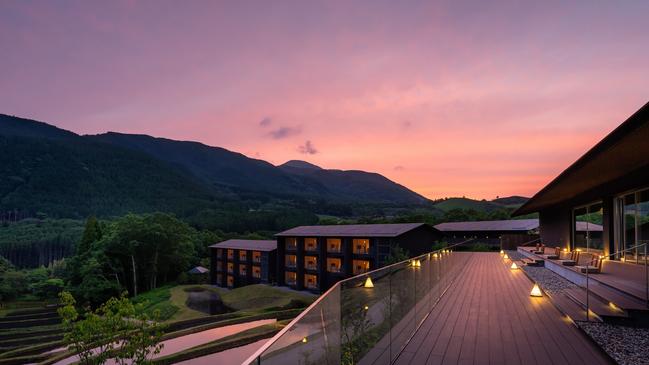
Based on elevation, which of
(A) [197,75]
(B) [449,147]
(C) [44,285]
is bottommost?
(C) [44,285]

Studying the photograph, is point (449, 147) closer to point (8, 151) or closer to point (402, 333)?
point (402, 333)

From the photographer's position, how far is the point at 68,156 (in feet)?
451

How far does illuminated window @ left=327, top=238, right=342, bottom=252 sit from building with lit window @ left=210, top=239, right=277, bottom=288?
24.7ft

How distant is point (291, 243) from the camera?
42.6m

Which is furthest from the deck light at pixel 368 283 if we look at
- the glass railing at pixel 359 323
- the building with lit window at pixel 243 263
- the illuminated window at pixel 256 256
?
the illuminated window at pixel 256 256

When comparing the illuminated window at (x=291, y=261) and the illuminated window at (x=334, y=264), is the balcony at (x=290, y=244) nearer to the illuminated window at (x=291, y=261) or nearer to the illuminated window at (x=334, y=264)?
the illuminated window at (x=291, y=261)

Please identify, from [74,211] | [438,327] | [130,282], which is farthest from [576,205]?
[74,211]

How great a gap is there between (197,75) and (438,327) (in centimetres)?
2987

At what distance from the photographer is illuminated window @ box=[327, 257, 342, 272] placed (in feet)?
126

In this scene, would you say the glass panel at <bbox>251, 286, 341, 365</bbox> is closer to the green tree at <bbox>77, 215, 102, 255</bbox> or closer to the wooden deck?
the wooden deck

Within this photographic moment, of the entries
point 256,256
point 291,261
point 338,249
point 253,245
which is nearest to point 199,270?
point 253,245

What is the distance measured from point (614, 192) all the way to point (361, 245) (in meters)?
25.6

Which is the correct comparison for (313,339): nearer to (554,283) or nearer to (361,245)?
(554,283)

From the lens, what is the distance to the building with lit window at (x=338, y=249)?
3519cm
